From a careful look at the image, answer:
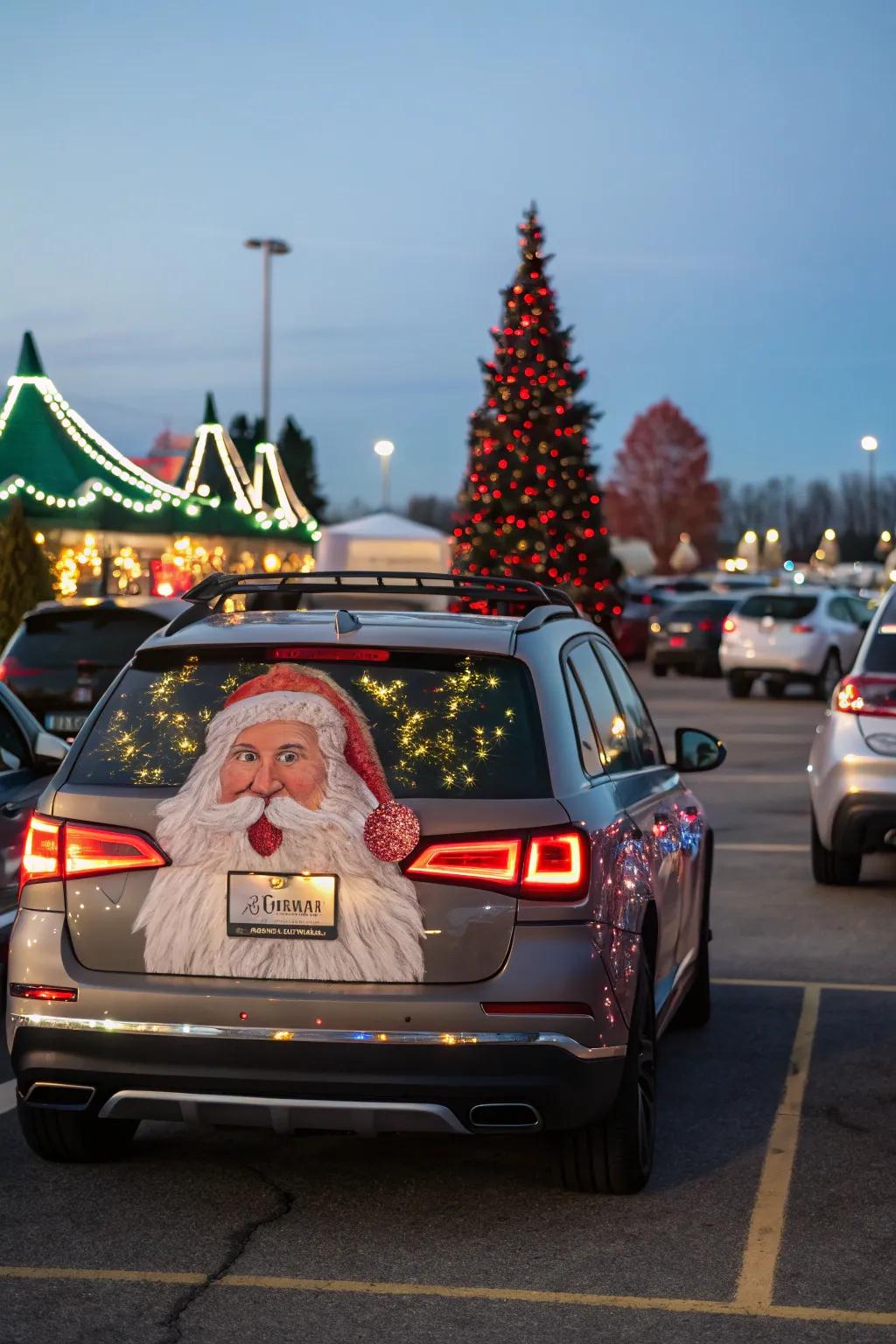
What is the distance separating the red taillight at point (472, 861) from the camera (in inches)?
217

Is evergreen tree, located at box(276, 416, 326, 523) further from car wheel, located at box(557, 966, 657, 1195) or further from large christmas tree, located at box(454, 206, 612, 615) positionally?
car wheel, located at box(557, 966, 657, 1195)

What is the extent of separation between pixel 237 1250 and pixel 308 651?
156 cm

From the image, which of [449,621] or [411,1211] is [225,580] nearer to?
[449,621]

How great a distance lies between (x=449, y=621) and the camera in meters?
6.23

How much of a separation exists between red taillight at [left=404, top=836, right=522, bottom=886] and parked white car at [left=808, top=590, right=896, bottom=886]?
6451 mm

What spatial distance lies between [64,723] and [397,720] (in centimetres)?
948

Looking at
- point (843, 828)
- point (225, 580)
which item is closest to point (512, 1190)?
point (225, 580)

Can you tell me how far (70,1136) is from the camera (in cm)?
619

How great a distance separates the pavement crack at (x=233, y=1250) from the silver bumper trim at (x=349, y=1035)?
536 mm

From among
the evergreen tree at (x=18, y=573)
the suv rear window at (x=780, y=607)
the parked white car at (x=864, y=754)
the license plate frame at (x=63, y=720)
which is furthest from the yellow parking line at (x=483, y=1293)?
the suv rear window at (x=780, y=607)

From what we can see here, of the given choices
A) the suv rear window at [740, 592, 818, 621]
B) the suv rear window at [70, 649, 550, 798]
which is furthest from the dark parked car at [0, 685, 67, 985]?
the suv rear window at [740, 592, 818, 621]

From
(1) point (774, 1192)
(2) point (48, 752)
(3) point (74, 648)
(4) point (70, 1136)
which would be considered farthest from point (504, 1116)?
(3) point (74, 648)

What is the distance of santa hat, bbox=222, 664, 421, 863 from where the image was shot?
552cm

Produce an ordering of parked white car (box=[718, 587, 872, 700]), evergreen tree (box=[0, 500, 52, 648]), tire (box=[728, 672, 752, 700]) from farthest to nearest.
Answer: tire (box=[728, 672, 752, 700])
parked white car (box=[718, 587, 872, 700])
evergreen tree (box=[0, 500, 52, 648])
